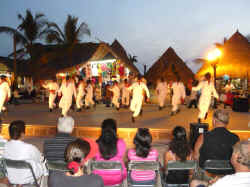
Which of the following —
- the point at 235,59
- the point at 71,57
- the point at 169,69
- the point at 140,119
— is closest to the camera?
the point at 140,119

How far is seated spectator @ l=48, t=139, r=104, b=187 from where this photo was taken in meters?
2.28

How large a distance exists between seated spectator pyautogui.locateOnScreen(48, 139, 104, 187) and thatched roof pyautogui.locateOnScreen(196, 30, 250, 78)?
20.4 m

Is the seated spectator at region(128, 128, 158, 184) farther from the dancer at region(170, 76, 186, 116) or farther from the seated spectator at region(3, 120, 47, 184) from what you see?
the dancer at region(170, 76, 186, 116)

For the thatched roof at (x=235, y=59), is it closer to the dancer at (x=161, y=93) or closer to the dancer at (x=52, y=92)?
the dancer at (x=161, y=93)

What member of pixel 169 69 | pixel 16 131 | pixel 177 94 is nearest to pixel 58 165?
pixel 16 131

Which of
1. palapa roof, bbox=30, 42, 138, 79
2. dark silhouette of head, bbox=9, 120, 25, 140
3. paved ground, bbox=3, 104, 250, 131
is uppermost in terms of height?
palapa roof, bbox=30, 42, 138, 79

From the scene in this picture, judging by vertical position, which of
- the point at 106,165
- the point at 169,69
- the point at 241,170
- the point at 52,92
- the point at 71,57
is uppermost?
the point at 169,69

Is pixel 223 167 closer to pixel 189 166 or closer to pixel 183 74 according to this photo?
pixel 189 166

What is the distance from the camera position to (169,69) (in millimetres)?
35875

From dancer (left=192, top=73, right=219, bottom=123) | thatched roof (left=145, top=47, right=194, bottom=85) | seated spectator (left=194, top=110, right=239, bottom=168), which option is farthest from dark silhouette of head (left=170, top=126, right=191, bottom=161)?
thatched roof (left=145, top=47, right=194, bottom=85)

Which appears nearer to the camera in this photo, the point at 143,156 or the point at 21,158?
the point at 21,158

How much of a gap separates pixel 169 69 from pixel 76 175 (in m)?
34.3

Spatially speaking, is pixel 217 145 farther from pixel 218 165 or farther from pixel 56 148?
pixel 56 148

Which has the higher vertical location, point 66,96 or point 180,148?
point 66,96
